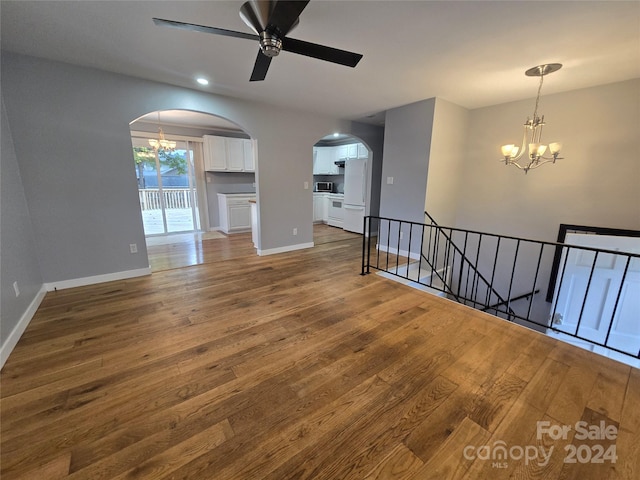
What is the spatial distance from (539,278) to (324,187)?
5586 mm

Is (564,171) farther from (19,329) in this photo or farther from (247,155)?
(19,329)

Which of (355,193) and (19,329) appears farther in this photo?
(355,193)

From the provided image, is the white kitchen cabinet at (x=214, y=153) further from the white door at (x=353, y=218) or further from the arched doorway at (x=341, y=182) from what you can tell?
the white door at (x=353, y=218)

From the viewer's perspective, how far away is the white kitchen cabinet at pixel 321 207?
25.4 feet

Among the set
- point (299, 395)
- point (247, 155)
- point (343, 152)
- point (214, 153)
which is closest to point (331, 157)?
point (343, 152)

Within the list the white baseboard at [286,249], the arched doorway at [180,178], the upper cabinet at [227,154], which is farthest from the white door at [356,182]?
the arched doorway at [180,178]

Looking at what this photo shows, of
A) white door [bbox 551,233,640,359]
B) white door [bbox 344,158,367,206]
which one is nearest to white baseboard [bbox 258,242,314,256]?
white door [bbox 344,158,367,206]

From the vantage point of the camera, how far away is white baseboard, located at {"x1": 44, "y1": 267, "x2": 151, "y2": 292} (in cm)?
309

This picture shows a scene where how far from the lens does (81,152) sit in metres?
3.02

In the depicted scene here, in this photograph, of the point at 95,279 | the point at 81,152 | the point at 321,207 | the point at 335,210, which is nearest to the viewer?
the point at 81,152

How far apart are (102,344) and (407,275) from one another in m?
3.54

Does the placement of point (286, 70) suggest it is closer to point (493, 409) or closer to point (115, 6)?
point (115, 6)

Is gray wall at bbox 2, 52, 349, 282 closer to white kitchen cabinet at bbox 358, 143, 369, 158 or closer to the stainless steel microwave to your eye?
white kitchen cabinet at bbox 358, 143, 369, 158

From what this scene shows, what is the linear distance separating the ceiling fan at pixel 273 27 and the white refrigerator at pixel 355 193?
412 centimetres
